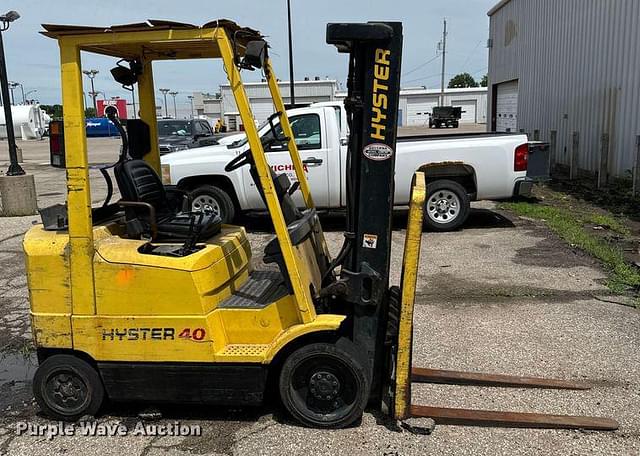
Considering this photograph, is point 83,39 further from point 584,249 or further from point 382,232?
point 584,249

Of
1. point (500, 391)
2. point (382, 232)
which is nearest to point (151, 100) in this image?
point (382, 232)

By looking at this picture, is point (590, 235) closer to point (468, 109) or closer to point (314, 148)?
point (314, 148)

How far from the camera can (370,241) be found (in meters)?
3.85

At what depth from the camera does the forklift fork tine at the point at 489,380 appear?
14.5ft

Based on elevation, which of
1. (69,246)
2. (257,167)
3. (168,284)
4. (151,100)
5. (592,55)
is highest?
(592,55)

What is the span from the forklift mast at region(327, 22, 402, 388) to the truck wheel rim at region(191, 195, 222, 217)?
646 cm

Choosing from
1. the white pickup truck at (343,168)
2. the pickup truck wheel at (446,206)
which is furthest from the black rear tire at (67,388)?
the pickup truck wheel at (446,206)

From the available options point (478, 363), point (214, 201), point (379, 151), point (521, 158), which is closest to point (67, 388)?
point (379, 151)

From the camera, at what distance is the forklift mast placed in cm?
364

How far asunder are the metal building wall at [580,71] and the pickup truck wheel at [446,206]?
17.4 ft

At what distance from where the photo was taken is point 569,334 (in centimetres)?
544

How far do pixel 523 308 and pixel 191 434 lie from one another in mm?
3787

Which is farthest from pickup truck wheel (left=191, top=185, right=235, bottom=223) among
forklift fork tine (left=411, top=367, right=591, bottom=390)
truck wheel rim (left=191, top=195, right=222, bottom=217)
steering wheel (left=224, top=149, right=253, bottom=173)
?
forklift fork tine (left=411, top=367, right=591, bottom=390)

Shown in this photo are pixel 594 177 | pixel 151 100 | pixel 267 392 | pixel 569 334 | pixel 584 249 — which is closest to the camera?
pixel 267 392
